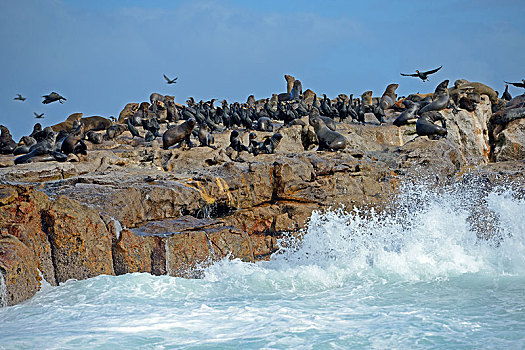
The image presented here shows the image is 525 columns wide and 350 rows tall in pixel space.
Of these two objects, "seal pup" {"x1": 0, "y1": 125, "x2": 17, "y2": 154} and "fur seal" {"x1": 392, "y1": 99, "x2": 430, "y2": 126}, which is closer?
"fur seal" {"x1": 392, "y1": 99, "x2": 430, "y2": 126}

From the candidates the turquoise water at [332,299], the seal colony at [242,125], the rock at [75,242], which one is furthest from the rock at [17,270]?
the seal colony at [242,125]

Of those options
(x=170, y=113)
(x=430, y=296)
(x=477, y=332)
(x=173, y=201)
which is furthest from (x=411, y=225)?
(x=170, y=113)

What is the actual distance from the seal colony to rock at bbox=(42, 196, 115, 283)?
7.06m

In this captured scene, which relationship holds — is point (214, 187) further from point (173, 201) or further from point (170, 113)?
point (170, 113)

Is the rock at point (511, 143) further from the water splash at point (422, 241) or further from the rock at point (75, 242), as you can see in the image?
the rock at point (75, 242)

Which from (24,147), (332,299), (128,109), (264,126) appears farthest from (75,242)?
(128,109)

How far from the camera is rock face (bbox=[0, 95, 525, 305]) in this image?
6480 millimetres

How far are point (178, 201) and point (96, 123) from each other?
19.3 meters

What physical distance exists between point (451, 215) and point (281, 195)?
10.9 feet

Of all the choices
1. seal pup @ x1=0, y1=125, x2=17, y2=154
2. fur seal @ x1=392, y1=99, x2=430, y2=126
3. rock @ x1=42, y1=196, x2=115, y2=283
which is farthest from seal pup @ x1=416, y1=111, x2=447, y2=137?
seal pup @ x1=0, y1=125, x2=17, y2=154

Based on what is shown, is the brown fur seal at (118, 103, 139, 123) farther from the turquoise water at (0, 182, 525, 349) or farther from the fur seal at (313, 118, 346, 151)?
the turquoise water at (0, 182, 525, 349)

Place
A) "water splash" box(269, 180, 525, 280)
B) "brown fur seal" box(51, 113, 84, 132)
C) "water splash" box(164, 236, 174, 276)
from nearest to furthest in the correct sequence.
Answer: "water splash" box(164, 236, 174, 276)
"water splash" box(269, 180, 525, 280)
"brown fur seal" box(51, 113, 84, 132)

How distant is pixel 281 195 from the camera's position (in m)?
10.6

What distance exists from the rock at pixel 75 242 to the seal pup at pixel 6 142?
585 inches
